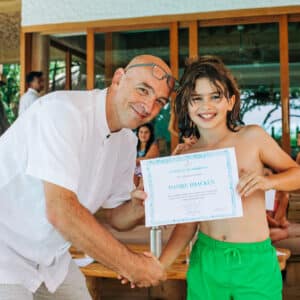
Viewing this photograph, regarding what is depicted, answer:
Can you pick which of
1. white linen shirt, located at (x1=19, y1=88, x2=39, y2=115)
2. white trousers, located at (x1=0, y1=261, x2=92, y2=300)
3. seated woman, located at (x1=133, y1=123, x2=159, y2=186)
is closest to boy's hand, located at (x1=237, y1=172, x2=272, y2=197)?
white trousers, located at (x1=0, y1=261, x2=92, y2=300)

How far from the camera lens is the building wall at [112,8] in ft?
20.1

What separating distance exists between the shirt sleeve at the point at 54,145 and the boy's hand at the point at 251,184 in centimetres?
55

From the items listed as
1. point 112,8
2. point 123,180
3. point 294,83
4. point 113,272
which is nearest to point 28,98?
point 112,8

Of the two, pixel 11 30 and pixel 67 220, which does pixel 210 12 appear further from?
pixel 67 220

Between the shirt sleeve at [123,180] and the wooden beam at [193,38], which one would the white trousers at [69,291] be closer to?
the shirt sleeve at [123,180]

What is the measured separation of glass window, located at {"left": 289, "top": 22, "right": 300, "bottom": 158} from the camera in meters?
6.20

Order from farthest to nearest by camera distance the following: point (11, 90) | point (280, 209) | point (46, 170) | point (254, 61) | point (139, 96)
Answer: point (11, 90), point (254, 61), point (280, 209), point (139, 96), point (46, 170)

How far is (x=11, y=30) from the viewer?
26.8 feet

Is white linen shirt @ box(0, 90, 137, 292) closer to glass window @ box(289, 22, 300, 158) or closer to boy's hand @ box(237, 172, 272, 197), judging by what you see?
boy's hand @ box(237, 172, 272, 197)

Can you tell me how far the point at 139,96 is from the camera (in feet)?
6.05

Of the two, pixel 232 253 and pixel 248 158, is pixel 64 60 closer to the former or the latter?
pixel 248 158

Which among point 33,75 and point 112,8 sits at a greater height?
point 112,8

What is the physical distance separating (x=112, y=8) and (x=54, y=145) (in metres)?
5.25

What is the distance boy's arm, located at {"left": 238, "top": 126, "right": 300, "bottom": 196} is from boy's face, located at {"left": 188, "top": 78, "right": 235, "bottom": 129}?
15cm
